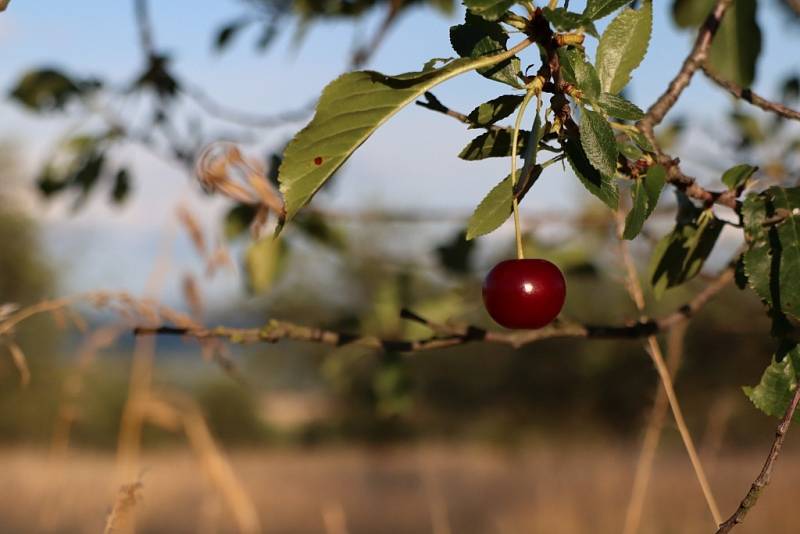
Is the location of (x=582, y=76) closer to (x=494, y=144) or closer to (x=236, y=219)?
(x=494, y=144)

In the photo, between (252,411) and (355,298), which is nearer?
(355,298)

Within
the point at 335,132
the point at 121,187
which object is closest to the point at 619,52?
the point at 335,132

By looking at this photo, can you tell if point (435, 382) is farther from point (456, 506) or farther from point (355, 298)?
point (456, 506)

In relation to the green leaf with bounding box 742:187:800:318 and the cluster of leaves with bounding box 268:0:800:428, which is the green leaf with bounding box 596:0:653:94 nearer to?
the cluster of leaves with bounding box 268:0:800:428

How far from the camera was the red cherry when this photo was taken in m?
0.57

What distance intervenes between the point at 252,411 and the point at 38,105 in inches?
347

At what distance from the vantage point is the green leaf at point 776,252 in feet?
2.08

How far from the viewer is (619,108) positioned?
533 mm

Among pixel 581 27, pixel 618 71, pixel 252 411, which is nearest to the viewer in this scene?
pixel 581 27

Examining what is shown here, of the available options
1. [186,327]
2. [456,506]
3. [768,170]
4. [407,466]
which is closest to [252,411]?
[407,466]

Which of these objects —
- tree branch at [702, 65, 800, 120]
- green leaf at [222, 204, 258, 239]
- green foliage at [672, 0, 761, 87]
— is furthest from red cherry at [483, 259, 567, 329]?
green leaf at [222, 204, 258, 239]

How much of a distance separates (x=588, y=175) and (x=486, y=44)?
0.09 m

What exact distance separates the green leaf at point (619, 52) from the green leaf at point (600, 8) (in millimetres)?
102

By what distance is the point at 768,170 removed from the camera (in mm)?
2141
